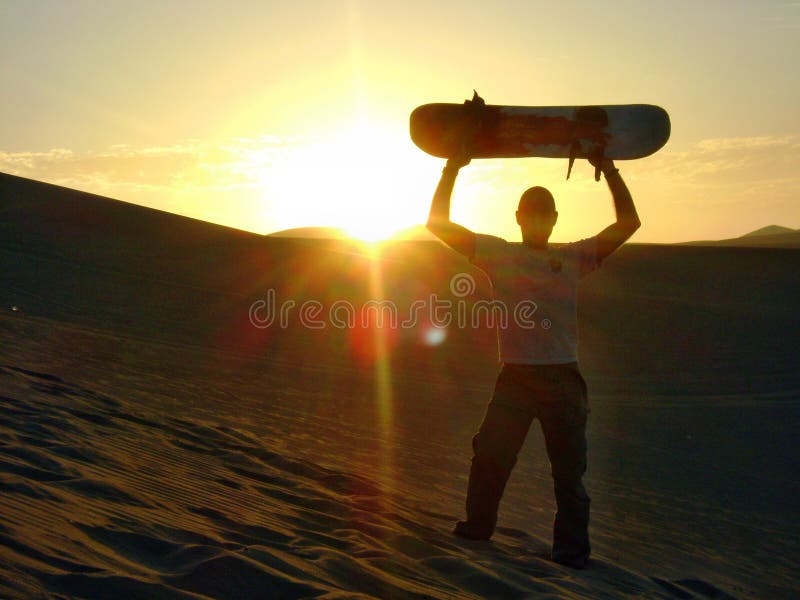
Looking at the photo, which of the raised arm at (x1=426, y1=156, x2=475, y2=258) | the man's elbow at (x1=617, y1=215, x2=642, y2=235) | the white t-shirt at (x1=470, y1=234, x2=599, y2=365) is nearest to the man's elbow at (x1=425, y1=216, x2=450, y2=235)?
the raised arm at (x1=426, y1=156, x2=475, y2=258)

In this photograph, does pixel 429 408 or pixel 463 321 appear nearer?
pixel 429 408

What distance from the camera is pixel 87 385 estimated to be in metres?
8.65

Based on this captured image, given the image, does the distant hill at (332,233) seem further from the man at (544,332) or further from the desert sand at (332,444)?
the man at (544,332)

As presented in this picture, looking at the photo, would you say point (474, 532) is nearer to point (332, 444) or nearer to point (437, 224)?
point (437, 224)

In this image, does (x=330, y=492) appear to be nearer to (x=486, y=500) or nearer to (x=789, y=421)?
(x=486, y=500)

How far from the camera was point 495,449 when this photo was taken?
4.84 metres

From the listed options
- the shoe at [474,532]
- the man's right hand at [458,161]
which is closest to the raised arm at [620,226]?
the man's right hand at [458,161]

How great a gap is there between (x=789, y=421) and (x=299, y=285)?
39.1 ft

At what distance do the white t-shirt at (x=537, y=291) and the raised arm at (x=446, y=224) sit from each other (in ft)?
0.18

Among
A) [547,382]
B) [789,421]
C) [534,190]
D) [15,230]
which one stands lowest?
[789,421]

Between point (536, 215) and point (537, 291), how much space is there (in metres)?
0.37

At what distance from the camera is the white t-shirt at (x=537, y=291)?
4691 mm

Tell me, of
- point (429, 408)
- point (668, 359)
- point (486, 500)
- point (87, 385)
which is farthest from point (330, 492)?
Result: point (668, 359)

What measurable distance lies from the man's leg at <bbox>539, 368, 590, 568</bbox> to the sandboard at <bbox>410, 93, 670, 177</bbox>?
1118mm
